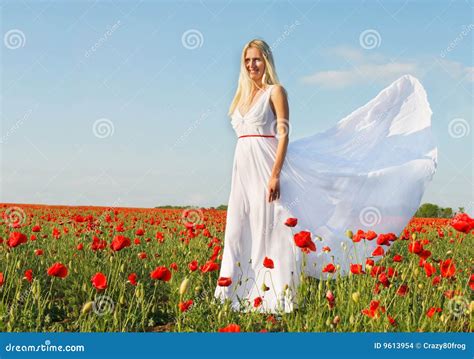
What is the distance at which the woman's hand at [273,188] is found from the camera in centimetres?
394

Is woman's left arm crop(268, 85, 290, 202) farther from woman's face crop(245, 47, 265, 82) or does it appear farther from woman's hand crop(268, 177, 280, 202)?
woman's face crop(245, 47, 265, 82)

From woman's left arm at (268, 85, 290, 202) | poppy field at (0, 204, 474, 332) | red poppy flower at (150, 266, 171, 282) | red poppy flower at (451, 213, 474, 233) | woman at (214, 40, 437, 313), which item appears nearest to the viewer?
red poppy flower at (150, 266, 171, 282)

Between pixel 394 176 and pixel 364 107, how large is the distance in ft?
3.13

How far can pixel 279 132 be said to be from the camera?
397 cm

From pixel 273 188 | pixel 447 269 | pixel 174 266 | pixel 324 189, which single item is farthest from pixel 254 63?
pixel 447 269

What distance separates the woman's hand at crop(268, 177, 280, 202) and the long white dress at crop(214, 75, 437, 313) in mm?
83

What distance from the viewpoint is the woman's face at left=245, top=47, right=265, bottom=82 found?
4.05 metres

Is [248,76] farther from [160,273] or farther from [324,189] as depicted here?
[160,273]

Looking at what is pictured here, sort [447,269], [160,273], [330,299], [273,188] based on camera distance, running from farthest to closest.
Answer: [273,188] → [447,269] → [330,299] → [160,273]

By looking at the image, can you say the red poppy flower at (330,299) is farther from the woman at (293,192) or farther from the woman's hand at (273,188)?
the woman's hand at (273,188)

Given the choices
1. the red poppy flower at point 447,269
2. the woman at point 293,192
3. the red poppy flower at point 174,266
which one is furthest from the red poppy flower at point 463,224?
the red poppy flower at point 174,266

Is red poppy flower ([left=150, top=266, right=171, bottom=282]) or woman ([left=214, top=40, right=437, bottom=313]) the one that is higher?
woman ([left=214, top=40, right=437, bottom=313])

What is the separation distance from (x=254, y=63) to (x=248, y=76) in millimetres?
135

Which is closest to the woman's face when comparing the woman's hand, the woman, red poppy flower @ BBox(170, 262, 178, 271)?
the woman
